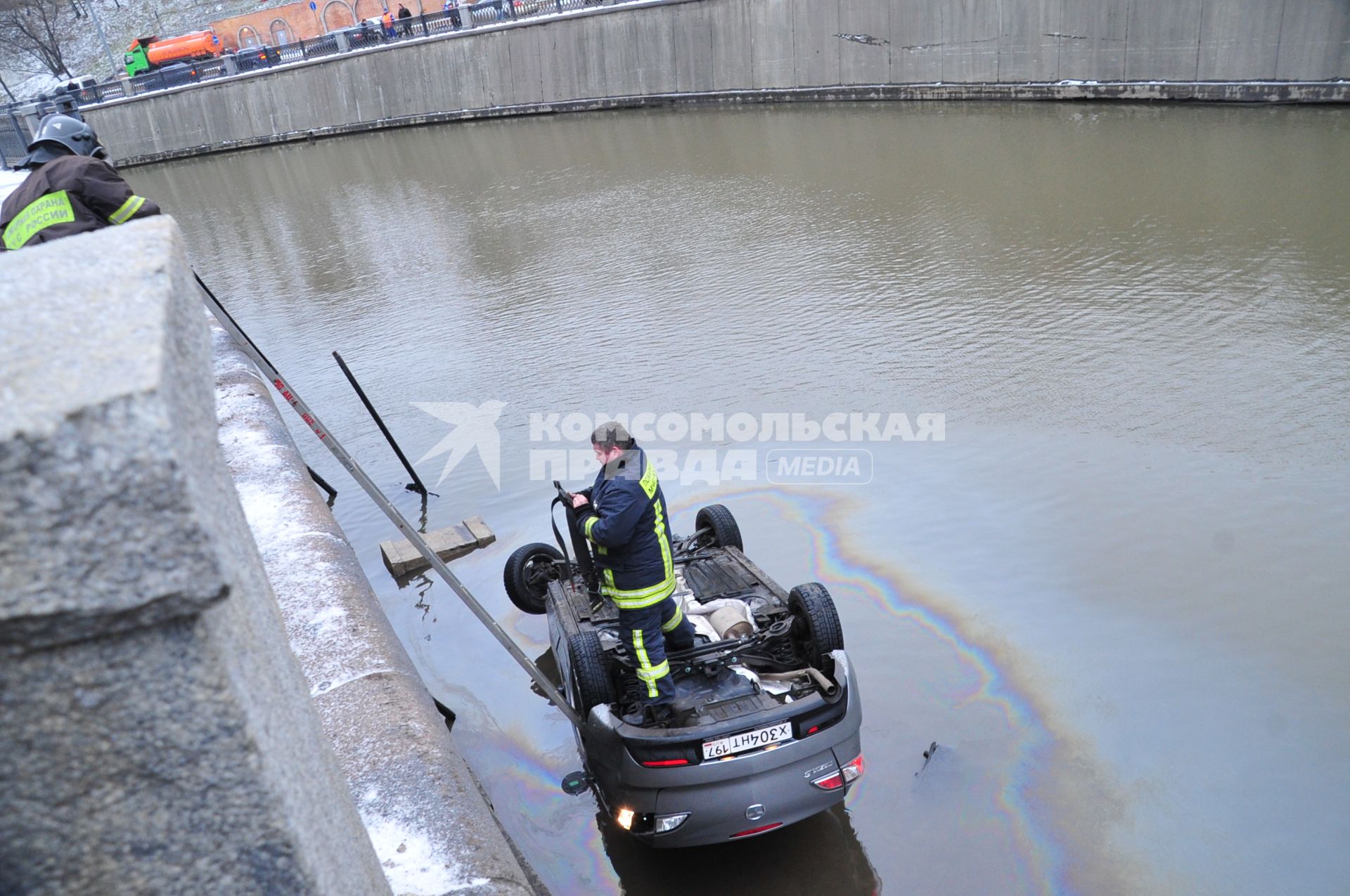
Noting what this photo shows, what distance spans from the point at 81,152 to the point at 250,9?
6229 cm

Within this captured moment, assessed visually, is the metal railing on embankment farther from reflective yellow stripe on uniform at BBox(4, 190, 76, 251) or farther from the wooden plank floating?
reflective yellow stripe on uniform at BBox(4, 190, 76, 251)

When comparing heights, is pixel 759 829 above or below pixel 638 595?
below

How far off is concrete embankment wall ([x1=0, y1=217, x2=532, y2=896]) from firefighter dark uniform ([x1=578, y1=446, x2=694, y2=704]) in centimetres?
328

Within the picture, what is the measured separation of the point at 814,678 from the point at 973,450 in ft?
14.3

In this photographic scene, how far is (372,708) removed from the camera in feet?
13.8

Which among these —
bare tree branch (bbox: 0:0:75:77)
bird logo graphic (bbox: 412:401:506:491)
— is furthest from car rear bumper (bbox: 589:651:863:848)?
bare tree branch (bbox: 0:0:75:77)

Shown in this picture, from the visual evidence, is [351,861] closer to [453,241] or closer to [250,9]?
[453,241]

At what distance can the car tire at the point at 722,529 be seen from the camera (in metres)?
6.78

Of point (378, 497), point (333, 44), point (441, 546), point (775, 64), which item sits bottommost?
point (441, 546)

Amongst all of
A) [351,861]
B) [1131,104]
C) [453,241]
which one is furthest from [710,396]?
[1131,104]

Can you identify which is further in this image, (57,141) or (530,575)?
(530,575)

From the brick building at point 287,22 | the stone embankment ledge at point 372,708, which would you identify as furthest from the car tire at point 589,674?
the brick building at point 287,22

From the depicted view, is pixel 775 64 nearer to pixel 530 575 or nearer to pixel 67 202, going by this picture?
pixel 530 575

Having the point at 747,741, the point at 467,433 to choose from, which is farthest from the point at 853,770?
the point at 467,433
